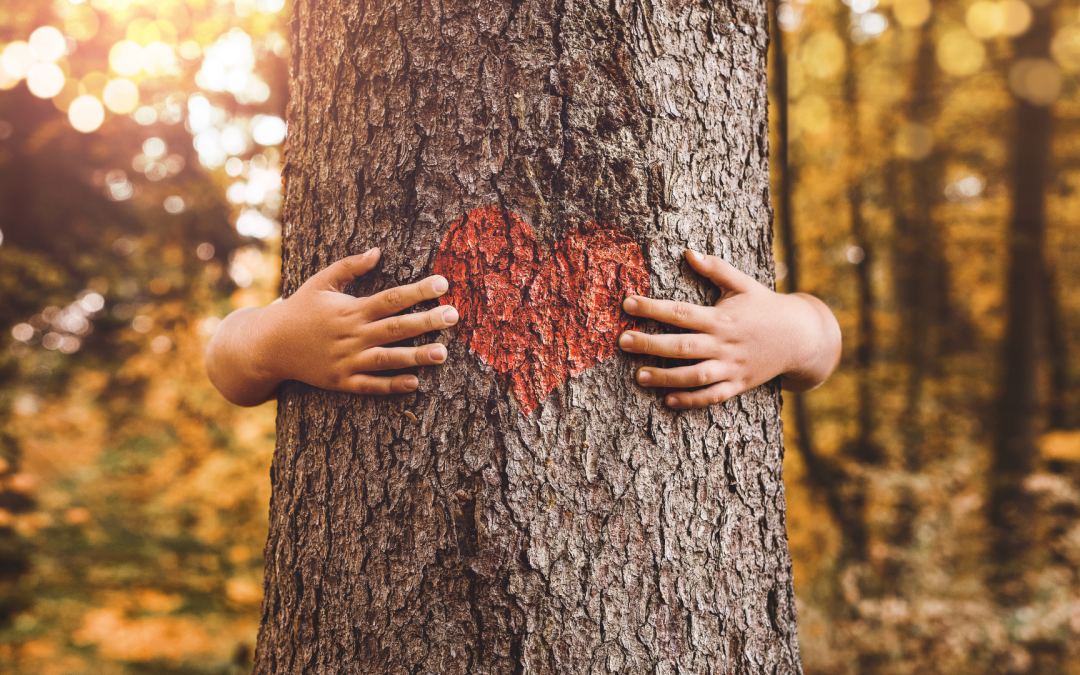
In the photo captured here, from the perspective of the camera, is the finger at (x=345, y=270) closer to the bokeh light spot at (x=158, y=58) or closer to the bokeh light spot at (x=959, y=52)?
the bokeh light spot at (x=158, y=58)

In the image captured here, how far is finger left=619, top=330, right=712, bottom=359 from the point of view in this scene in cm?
111

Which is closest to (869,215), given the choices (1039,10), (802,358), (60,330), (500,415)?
(1039,10)

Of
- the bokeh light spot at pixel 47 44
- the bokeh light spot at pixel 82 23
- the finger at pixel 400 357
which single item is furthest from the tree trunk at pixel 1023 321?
the bokeh light spot at pixel 47 44

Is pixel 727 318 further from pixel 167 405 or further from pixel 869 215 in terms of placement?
pixel 869 215

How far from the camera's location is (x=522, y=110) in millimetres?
1111

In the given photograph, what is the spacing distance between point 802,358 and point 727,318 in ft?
0.84

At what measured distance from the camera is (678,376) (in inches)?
43.9

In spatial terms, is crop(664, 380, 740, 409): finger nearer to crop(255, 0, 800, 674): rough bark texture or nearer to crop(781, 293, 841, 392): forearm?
crop(255, 0, 800, 674): rough bark texture

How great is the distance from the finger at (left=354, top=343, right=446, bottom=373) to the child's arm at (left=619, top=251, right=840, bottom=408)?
0.35 metres

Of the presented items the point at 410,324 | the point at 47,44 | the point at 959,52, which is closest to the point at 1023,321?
the point at 959,52

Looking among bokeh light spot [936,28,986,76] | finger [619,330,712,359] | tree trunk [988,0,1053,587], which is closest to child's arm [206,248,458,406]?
finger [619,330,712,359]

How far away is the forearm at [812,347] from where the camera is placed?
4.26 feet

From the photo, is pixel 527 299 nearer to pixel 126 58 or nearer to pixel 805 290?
pixel 126 58

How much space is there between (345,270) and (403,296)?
0.15m
